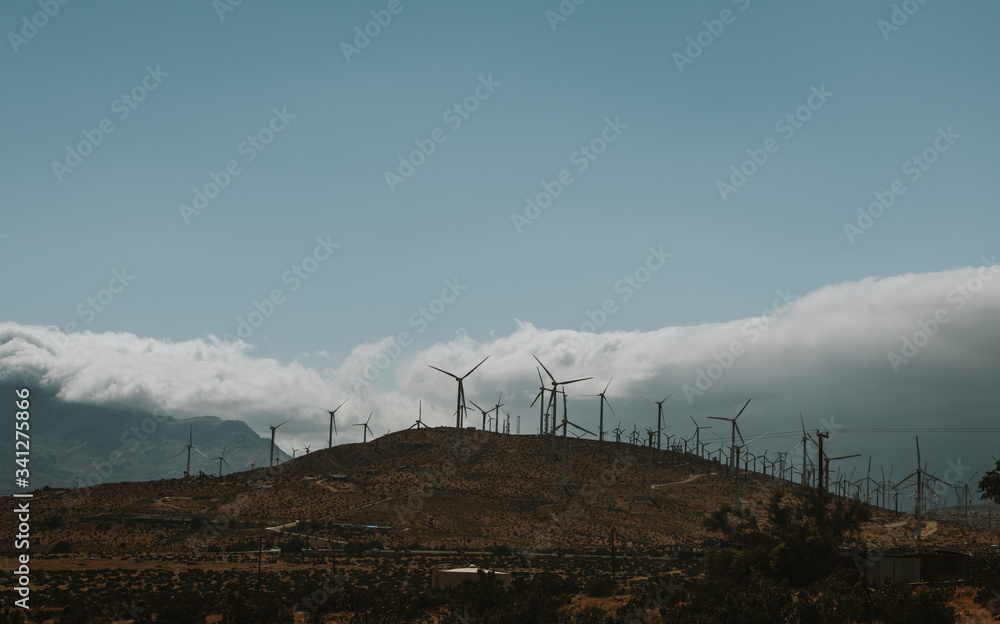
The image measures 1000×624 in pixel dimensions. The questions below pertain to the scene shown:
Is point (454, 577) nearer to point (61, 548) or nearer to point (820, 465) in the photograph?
point (820, 465)

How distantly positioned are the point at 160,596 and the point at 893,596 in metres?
43.4

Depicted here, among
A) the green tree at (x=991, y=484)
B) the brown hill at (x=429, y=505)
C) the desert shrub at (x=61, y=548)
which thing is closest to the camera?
the green tree at (x=991, y=484)

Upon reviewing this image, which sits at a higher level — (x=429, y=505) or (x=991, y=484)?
(x=991, y=484)

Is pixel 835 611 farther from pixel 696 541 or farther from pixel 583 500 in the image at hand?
pixel 583 500

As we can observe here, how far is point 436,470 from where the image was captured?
154 m

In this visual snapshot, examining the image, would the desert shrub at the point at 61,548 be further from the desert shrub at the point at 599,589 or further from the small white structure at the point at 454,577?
the desert shrub at the point at 599,589

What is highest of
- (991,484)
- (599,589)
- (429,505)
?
(991,484)

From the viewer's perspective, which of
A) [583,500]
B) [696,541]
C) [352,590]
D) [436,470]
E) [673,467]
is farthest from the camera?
[673,467]

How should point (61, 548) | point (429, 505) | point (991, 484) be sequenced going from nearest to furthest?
point (991, 484)
point (61, 548)
point (429, 505)

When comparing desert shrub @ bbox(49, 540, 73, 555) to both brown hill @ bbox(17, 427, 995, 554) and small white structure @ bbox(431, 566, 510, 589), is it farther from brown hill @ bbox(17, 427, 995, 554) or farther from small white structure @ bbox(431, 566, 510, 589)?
small white structure @ bbox(431, 566, 510, 589)

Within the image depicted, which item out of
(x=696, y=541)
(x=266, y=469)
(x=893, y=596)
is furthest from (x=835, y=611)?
(x=266, y=469)

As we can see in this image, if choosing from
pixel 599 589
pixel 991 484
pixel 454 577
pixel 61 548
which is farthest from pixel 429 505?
pixel 991 484

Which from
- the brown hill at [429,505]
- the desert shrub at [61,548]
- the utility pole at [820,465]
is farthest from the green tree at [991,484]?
the desert shrub at [61,548]

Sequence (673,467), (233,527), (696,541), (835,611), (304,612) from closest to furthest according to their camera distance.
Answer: (835,611), (304,612), (233,527), (696,541), (673,467)
